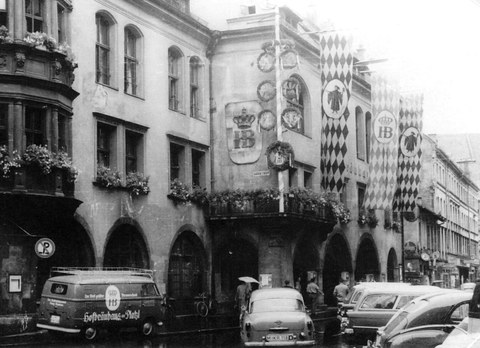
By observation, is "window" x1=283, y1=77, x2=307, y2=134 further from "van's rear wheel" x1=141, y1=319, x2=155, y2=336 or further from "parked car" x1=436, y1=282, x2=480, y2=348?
"parked car" x1=436, y1=282, x2=480, y2=348

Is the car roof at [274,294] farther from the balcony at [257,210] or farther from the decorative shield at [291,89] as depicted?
the decorative shield at [291,89]

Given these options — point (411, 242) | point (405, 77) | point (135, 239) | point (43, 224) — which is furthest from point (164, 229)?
point (411, 242)

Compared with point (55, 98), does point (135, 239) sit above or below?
below

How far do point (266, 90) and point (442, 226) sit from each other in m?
44.2

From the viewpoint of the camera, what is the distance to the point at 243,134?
121 ft

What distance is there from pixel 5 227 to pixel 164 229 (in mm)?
8782

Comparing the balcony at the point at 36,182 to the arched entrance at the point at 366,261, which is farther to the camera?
the arched entrance at the point at 366,261

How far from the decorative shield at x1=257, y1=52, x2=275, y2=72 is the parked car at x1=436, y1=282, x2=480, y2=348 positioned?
25.9 m

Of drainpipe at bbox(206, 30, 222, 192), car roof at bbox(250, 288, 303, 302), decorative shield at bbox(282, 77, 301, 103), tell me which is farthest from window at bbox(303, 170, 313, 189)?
car roof at bbox(250, 288, 303, 302)

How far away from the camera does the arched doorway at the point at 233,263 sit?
37094 millimetres

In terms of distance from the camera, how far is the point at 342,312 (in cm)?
2605

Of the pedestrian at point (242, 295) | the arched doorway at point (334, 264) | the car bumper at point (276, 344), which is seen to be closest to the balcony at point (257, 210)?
the pedestrian at point (242, 295)

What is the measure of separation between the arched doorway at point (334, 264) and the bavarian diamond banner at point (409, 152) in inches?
161

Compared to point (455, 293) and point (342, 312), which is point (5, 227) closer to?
point (342, 312)
